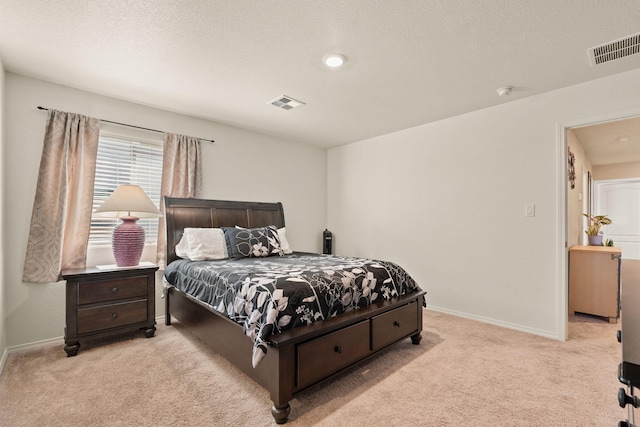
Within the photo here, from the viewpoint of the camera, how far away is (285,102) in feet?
11.2

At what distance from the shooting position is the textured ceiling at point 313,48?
1946 mm

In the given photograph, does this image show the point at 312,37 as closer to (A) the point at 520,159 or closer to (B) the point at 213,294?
(B) the point at 213,294

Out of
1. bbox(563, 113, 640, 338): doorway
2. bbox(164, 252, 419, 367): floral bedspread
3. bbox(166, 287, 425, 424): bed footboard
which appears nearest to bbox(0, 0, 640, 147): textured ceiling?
bbox(164, 252, 419, 367): floral bedspread

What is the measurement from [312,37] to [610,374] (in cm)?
324

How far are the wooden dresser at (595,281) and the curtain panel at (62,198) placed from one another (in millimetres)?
5409

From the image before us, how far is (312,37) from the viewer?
2.22 meters

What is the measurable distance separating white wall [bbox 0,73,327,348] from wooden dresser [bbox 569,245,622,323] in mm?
3555

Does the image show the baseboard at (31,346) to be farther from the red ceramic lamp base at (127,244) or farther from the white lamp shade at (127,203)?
the white lamp shade at (127,203)

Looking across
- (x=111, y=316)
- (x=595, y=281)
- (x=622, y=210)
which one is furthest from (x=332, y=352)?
(x=622, y=210)

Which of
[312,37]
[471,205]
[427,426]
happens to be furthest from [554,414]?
[312,37]

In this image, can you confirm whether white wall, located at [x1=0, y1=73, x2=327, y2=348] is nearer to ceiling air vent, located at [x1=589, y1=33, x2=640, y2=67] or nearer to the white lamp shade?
the white lamp shade

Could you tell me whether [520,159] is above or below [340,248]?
above

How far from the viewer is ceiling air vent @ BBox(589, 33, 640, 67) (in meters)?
2.23

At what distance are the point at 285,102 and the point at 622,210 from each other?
23.8 feet
